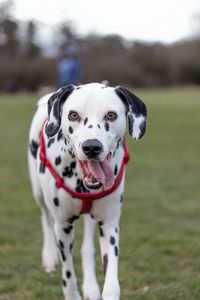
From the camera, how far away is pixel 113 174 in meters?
3.85

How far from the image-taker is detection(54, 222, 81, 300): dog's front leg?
4.50 meters

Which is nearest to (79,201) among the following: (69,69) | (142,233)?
(142,233)

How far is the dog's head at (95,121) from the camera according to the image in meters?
3.48

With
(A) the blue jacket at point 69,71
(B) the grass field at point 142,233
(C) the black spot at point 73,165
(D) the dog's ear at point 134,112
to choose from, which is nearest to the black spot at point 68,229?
(C) the black spot at point 73,165

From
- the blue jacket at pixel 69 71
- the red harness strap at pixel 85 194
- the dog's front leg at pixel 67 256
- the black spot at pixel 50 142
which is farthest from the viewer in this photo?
the blue jacket at pixel 69 71

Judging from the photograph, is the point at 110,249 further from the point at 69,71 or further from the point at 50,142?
the point at 69,71

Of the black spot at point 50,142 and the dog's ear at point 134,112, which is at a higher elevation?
Answer: the dog's ear at point 134,112

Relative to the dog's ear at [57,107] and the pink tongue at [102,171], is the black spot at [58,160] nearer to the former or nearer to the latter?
the dog's ear at [57,107]

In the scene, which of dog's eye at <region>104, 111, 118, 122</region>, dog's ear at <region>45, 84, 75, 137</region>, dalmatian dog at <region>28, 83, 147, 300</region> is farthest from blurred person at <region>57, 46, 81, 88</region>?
dog's eye at <region>104, 111, 118, 122</region>

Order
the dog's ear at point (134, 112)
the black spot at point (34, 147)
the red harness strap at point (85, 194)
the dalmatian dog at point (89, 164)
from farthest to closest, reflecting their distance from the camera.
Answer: the black spot at point (34, 147) → the red harness strap at point (85, 194) → the dog's ear at point (134, 112) → the dalmatian dog at point (89, 164)

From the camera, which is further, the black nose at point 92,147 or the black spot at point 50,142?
the black spot at point 50,142

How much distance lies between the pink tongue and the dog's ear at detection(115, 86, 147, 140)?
0.85ft

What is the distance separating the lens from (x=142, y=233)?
6.94 meters

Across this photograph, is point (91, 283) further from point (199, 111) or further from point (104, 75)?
point (104, 75)
